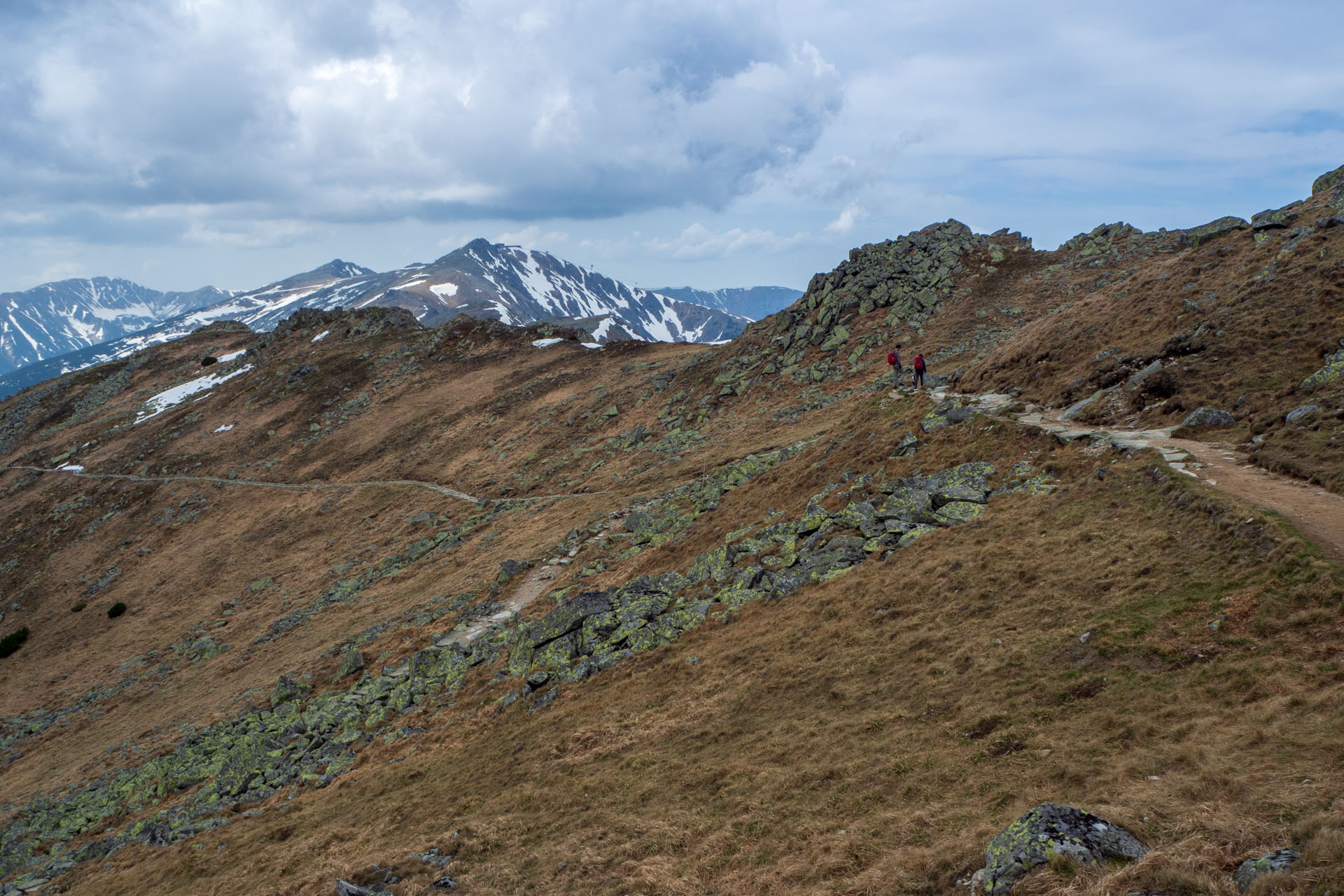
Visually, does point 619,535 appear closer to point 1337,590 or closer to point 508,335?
point 1337,590

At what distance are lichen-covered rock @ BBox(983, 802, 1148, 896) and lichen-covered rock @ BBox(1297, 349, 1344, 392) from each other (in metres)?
18.6

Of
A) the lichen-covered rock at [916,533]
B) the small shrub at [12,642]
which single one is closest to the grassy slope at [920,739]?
the lichen-covered rock at [916,533]

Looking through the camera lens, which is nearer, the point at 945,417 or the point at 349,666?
the point at 945,417

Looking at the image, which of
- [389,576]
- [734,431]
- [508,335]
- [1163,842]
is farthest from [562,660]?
[508,335]

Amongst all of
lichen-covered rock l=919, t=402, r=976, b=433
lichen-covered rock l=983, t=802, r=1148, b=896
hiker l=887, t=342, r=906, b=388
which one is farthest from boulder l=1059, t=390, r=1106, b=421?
lichen-covered rock l=983, t=802, r=1148, b=896

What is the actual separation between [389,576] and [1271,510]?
141 ft

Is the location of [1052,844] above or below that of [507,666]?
above

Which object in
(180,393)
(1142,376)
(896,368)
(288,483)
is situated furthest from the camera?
(180,393)

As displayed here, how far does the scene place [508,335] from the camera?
93125 millimetres

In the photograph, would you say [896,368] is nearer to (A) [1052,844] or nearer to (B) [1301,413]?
(B) [1301,413]

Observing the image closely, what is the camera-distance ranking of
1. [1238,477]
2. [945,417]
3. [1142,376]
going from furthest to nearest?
[945,417], [1142,376], [1238,477]

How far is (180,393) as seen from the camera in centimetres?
10269

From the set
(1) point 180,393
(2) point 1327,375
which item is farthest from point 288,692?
(1) point 180,393

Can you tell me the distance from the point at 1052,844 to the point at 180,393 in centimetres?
12373
